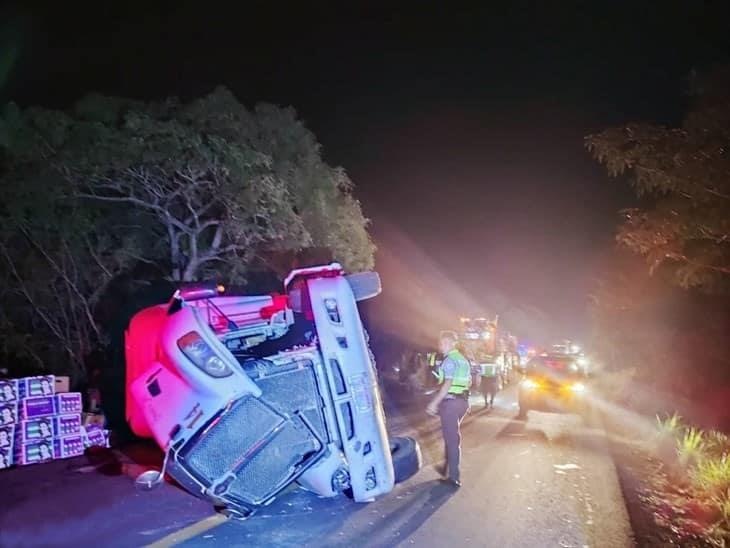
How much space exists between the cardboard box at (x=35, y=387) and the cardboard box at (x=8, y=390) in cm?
7

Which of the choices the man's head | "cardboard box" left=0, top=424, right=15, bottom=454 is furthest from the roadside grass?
"cardboard box" left=0, top=424, right=15, bottom=454

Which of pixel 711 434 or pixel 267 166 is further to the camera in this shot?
pixel 267 166

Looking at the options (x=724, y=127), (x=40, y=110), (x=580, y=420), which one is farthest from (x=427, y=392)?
(x=724, y=127)

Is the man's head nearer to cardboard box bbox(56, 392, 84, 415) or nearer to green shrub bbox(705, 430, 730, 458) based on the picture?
green shrub bbox(705, 430, 730, 458)

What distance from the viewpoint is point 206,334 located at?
5992mm

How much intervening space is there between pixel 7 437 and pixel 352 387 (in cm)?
584

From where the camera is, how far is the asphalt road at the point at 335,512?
661 centimetres

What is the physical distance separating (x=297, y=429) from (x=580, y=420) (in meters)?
14.0

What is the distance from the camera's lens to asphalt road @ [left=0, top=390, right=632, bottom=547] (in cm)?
661

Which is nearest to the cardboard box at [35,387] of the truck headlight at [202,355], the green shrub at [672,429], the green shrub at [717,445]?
the truck headlight at [202,355]

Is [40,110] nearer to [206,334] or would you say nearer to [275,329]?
[275,329]

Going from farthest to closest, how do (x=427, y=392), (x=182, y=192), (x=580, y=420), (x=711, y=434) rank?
(x=427, y=392) → (x=580, y=420) → (x=182, y=192) → (x=711, y=434)

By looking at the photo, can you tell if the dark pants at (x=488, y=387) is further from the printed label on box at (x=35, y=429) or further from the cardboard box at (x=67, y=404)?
the printed label on box at (x=35, y=429)

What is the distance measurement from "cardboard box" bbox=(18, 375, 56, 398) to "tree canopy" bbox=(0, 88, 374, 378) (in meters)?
3.82
